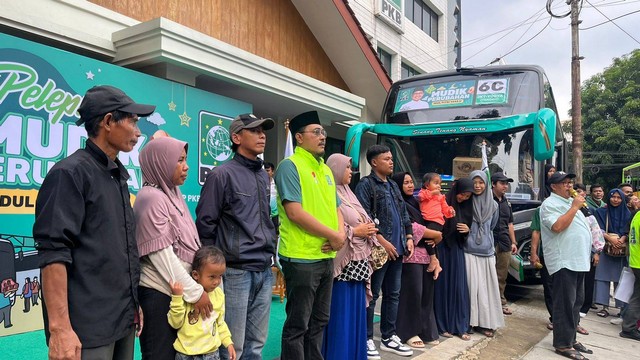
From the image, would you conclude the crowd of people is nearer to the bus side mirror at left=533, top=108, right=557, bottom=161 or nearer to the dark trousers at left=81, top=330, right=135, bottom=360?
the dark trousers at left=81, top=330, right=135, bottom=360

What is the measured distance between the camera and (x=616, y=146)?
75.4ft

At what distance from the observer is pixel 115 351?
1.89m

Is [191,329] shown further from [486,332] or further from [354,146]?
[354,146]

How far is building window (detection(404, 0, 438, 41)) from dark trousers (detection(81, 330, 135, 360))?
1572cm

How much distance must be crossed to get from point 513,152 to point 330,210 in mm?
4424

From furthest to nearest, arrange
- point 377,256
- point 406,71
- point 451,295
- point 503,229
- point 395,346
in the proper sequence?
point 406,71 → point 503,229 → point 451,295 → point 395,346 → point 377,256

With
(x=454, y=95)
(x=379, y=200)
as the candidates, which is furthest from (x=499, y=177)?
(x=379, y=200)

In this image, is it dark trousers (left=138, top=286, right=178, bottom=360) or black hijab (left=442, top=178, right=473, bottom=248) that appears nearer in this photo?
dark trousers (left=138, top=286, right=178, bottom=360)

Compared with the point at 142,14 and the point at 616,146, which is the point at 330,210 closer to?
the point at 142,14

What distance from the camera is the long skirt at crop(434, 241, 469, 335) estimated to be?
15.5 ft

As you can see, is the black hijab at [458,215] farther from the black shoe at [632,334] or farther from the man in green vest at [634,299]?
the black shoe at [632,334]

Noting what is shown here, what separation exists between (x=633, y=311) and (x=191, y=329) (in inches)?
222

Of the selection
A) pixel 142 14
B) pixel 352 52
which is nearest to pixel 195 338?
pixel 142 14

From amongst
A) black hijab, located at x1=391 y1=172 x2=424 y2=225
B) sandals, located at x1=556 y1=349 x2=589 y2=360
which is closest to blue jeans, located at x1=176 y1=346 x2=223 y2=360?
black hijab, located at x1=391 y1=172 x2=424 y2=225
